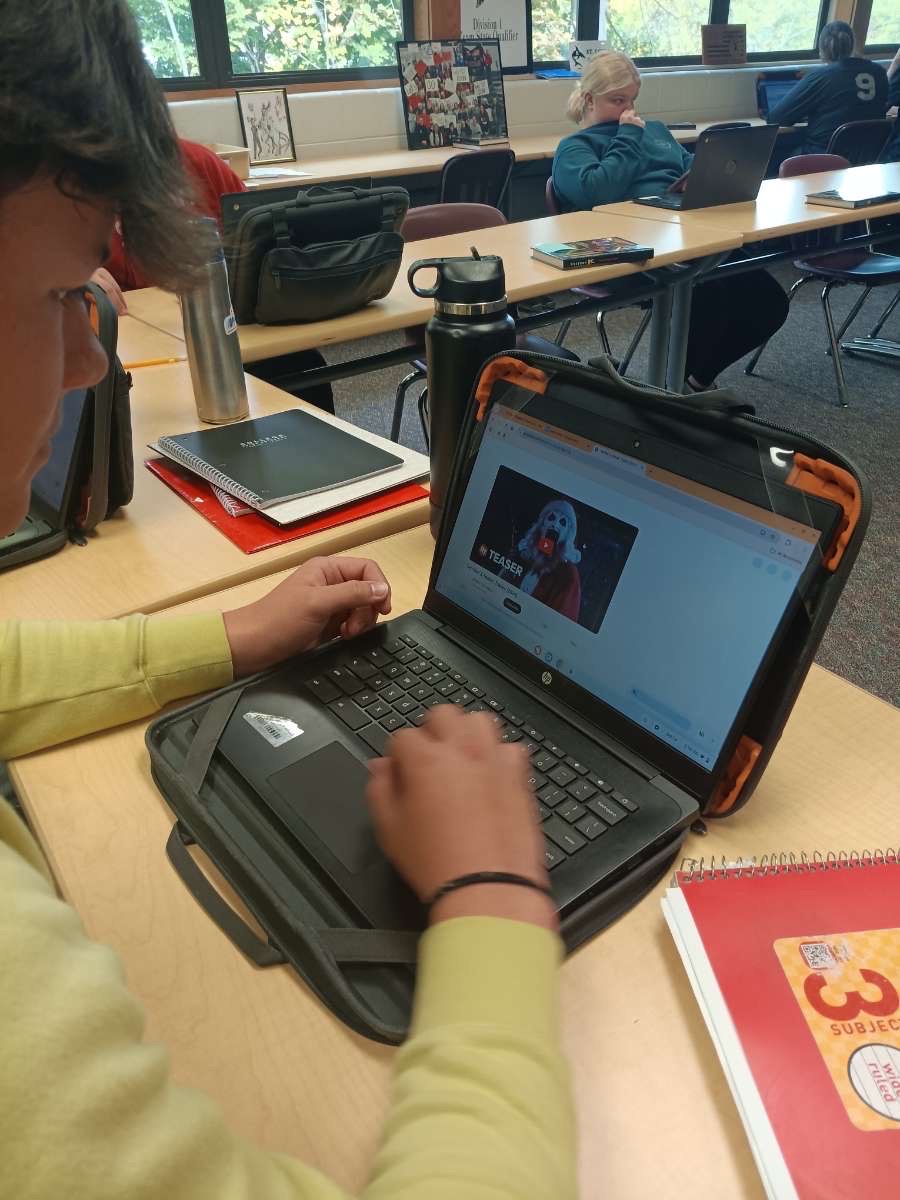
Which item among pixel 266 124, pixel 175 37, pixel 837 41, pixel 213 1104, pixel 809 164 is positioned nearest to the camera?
pixel 213 1104

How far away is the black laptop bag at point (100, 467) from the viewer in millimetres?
1041

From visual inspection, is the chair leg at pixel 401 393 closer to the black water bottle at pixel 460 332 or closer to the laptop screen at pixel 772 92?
the black water bottle at pixel 460 332

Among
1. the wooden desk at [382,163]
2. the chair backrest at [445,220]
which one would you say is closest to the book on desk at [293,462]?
the chair backrest at [445,220]

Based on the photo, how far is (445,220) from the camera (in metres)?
2.80

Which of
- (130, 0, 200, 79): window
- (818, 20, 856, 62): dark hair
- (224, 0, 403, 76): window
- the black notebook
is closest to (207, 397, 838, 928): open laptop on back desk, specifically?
the black notebook

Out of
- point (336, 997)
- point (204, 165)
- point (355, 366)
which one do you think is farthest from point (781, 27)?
point (336, 997)

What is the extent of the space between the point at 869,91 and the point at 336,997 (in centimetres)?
597

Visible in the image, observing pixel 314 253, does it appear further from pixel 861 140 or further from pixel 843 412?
pixel 861 140

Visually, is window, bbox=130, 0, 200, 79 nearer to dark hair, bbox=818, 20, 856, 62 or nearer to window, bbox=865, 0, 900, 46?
dark hair, bbox=818, 20, 856, 62

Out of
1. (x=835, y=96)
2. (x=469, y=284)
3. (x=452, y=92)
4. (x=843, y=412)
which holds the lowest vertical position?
(x=843, y=412)

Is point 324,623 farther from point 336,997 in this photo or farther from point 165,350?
point 165,350

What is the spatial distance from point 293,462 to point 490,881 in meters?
0.81

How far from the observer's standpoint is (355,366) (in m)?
2.12

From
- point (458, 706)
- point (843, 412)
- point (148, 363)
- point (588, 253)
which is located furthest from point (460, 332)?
point (843, 412)
